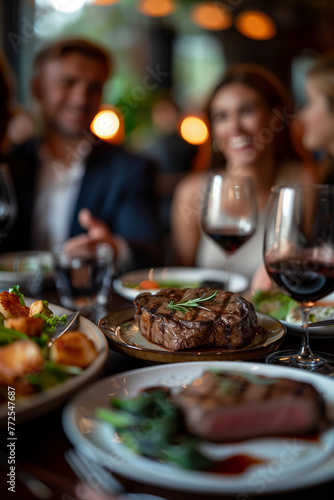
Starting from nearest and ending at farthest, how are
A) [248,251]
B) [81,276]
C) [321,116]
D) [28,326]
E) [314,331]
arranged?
[28,326] → [314,331] → [81,276] → [248,251] → [321,116]

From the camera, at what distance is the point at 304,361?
2.75ft

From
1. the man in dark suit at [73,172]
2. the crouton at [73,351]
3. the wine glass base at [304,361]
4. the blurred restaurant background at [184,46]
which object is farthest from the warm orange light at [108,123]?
the crouton at [73,351]

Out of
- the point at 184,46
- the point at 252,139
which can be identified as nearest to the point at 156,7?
the point at 184,46

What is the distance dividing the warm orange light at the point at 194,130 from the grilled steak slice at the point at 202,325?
4.65 m

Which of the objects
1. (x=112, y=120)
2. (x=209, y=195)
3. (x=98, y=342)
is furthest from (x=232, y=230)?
(x=112, y=120)

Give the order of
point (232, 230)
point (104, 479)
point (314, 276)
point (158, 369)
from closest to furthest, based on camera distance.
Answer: point (104, 479) < point (158, 369) < point (314, 276) < point (232, 230)

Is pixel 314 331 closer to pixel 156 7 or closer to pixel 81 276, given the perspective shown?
pixel 81 276

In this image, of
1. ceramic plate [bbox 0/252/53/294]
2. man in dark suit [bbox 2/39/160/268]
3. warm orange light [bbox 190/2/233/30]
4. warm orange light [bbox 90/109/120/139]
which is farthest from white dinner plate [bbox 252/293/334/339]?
warm orange light [bbox 190/2/233/30]

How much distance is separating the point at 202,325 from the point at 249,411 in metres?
0.29

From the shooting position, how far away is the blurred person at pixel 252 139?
9.05ft

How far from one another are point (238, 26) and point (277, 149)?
138 inches

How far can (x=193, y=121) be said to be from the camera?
5.75 metres

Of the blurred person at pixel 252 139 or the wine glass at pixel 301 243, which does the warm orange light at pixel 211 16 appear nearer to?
the blurred person at pixel 252 139

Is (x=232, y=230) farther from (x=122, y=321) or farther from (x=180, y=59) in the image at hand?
(x=180, y=59)
